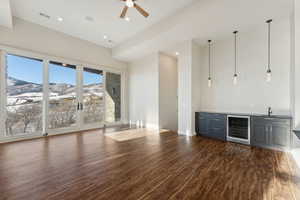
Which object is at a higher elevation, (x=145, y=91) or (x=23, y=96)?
(x=145, y=91)

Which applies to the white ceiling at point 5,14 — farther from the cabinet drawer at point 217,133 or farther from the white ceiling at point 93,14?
the cabinet drawer at point 217,133

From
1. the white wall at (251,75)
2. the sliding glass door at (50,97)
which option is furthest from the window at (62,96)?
the white wall at (251,75)

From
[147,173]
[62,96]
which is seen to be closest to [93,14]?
[62,96]

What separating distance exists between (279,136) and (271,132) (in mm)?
166

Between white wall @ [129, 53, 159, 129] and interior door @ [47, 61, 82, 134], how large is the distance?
2.65 m

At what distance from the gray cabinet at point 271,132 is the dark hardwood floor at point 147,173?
0.24 meters

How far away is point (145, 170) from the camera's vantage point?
2494mm

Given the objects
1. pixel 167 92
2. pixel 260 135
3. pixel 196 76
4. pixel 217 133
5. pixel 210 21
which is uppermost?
pixel 210 21

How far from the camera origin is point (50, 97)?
516cm

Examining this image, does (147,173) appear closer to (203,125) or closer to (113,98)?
(203,125)

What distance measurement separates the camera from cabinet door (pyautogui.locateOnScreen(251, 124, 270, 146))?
11.7 feet

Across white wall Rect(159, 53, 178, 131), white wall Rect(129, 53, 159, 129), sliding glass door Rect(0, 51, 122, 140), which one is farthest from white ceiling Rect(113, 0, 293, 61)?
sliding glass door Rect(0, 51, 122, 140)

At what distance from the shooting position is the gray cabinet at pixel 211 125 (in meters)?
4.36

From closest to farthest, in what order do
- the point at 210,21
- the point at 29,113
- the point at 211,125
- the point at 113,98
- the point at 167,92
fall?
the point at 210,21, the point at 211,125, the point at 29,113, the point at 167,92, the point at 113,98
